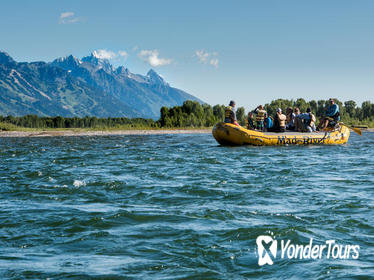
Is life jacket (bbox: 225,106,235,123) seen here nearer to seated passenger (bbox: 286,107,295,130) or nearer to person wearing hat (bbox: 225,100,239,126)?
person wearing hat (bbox: 225,100,239,126)

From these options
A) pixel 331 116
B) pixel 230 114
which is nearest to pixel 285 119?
pixel 331 116

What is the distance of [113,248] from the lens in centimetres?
691

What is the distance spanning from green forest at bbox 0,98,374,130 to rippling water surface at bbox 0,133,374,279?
278 feet

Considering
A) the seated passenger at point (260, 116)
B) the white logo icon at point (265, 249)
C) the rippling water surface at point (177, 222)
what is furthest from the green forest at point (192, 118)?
the white logo icon at point (265, 249)

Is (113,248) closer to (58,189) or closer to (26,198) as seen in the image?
(26,198)

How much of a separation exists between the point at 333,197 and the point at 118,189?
19.9 feet

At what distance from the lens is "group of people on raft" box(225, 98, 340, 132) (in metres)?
29.3

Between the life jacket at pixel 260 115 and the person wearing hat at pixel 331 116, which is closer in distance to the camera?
the life jacket at pixel 260 115

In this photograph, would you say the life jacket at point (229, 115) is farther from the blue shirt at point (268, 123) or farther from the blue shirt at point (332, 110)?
the blue shirt at point (332, 110)

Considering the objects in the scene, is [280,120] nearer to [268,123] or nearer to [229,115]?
[268,123]

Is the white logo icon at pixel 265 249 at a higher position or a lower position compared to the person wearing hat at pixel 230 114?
lower

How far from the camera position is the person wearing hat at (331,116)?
31.5 meters

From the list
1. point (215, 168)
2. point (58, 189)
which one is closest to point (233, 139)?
point (215, 168)

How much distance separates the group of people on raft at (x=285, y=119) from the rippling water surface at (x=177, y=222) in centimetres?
1325
